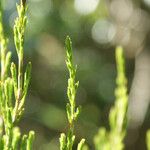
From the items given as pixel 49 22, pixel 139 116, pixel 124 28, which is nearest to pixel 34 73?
pixel 49 22

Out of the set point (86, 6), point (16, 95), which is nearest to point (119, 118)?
point (16, 95)

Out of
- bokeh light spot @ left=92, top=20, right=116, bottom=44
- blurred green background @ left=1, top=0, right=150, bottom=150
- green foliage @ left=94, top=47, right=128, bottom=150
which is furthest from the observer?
bokeh light spot @ left=92, top=20, right=116, bottom=44

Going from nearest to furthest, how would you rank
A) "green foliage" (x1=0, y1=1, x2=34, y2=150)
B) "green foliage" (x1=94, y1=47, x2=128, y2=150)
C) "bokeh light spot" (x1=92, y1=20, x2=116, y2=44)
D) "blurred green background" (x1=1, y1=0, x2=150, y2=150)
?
"green foliage" (x1=0, y1=1, x2=34, y2=150), "green foliage" (x1=94, y1=47, x2=128, y2=150), "blurred green background" (x1=1, y1=0, x2=150, y2=150), "bokeh light spot" (x1=92, y1=20, x2=116, y2=44)

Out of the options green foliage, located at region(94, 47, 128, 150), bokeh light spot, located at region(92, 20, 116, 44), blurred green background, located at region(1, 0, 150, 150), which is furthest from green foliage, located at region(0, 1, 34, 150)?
bokeh light spot, located at region(92, 20, 116, 44)

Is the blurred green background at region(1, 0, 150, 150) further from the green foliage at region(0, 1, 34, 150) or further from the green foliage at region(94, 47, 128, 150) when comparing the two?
the green foliage at region(0, 1, 34, 150)

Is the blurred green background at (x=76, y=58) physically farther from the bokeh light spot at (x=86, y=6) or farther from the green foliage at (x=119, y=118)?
the green foliage at (x=119, y=118)

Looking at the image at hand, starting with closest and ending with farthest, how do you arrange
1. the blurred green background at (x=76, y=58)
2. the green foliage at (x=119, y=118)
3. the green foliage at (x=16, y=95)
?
the green foliage at (x=16, y=95) < the green foliage at (x=119, y=118) < the blurred green background at (x=76, y=58)

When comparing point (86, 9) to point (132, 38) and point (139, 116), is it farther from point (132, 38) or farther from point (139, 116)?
point (139, 116)

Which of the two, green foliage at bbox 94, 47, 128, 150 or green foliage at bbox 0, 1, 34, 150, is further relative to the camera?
green foliage at bbox 94, 47, 128, 150

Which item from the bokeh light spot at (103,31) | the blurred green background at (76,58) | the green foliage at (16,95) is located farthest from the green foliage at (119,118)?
the bokeh light spot at (103,31)
